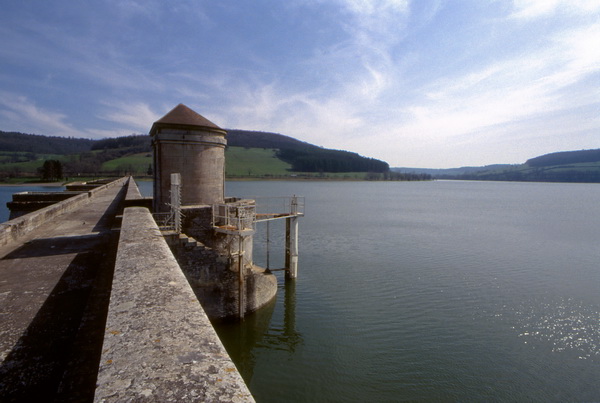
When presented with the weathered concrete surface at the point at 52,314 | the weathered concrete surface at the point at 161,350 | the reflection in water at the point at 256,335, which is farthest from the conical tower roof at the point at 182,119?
the weathered concrete surface at the point at 161,350

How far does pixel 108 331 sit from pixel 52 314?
236 cm

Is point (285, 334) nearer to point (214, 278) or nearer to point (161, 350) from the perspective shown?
point (214, 278)

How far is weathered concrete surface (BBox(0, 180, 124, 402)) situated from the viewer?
10.4ft

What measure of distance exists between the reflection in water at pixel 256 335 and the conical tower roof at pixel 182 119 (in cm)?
791

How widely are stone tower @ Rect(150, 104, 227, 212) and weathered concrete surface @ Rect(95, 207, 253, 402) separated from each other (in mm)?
10276

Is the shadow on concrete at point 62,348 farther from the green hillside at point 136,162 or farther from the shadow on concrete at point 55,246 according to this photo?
→ the green hillside at point 136,162

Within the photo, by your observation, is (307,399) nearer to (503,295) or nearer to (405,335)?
(405,335)

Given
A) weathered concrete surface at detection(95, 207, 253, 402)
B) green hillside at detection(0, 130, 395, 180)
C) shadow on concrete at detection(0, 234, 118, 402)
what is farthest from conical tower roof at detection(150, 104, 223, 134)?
green hillside at detection(0, 130, 395, 180)

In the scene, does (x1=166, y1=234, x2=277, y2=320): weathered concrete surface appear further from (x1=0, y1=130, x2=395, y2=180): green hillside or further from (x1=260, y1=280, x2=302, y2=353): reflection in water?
(x1=0, y1=130, x2=395, y2=180): green hillside

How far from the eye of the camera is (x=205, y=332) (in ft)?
9.27

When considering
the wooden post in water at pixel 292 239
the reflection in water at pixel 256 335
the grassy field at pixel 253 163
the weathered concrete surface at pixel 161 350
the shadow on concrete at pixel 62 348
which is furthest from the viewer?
the grassy field at pixel 253 163

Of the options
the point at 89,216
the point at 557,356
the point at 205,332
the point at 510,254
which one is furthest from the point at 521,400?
the point at 510,254

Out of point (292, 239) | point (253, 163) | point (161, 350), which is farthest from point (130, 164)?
point (161, 350)

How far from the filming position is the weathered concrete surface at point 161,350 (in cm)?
203
